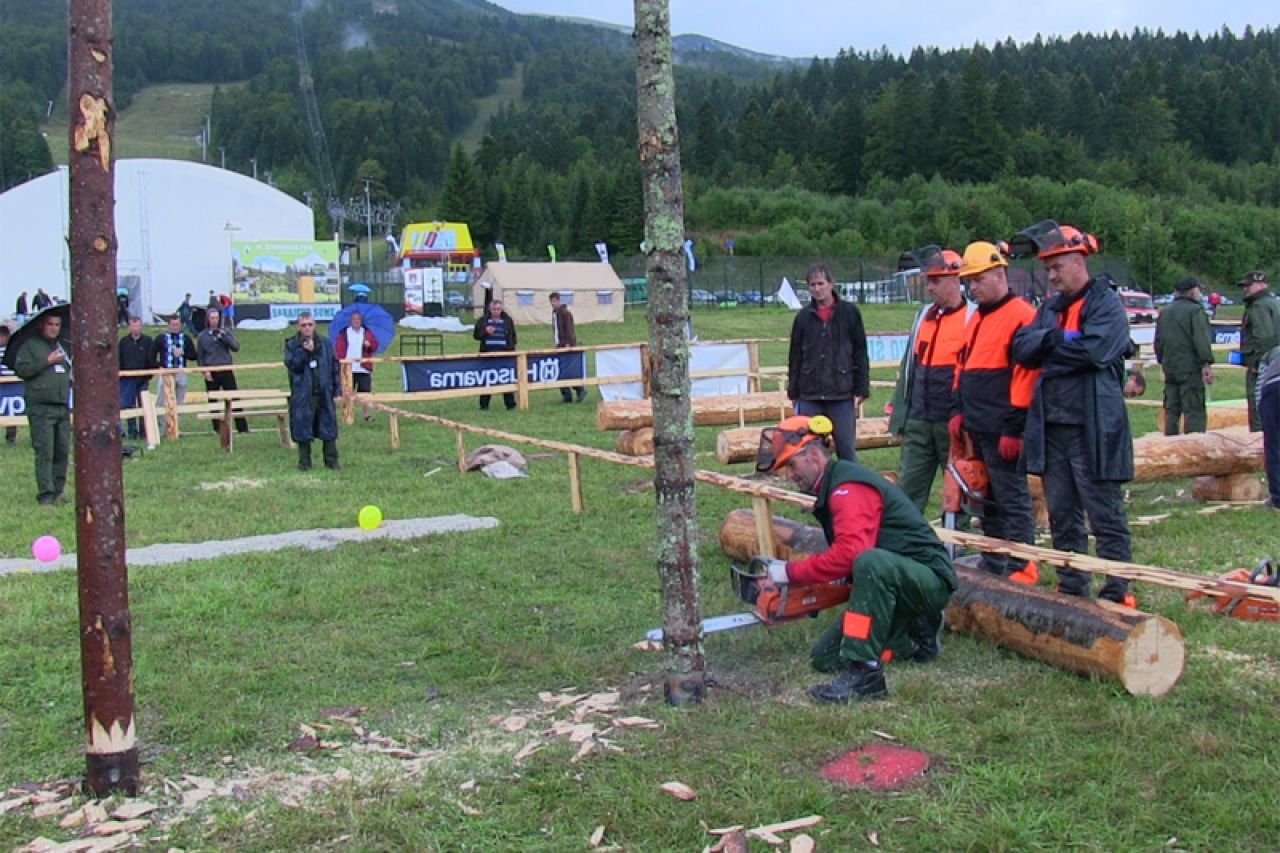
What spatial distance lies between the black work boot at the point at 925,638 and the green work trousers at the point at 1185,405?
6795mm

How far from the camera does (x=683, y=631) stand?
462 cm

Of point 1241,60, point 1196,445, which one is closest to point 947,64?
point 1241,60

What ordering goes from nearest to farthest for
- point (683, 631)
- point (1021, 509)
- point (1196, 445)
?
point (683, 631) → point (1021, 509) → point (1196, 445)

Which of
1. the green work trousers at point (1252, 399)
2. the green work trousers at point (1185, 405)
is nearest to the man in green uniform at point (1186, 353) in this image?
the green work trousers at point (1185, 405)

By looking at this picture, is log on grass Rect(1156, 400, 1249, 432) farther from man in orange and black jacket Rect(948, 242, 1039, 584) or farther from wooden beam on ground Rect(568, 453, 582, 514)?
man in orange and black jacket Rect(948, 242, 1039, 584)

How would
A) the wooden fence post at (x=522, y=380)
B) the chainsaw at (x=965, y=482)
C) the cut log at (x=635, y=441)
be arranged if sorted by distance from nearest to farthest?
the chainsaw at (x=965, y=482) → the cut log at (x=635, y=441) → the wooden fence post at (x=522, y=380)

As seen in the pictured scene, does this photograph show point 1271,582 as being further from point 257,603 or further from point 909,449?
point 257,603

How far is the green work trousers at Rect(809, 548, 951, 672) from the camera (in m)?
4.59

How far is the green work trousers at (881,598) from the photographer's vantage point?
15.1 feet

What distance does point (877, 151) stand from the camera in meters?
97.2

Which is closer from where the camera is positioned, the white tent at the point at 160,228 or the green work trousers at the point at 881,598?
the green work trousers at the point at 881,598

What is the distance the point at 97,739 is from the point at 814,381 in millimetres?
5306

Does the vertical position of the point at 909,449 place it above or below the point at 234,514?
above

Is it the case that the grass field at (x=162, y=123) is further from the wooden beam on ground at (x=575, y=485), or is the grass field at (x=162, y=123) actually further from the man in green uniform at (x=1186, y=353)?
the man in green uniform at (x=1186, y=353)
